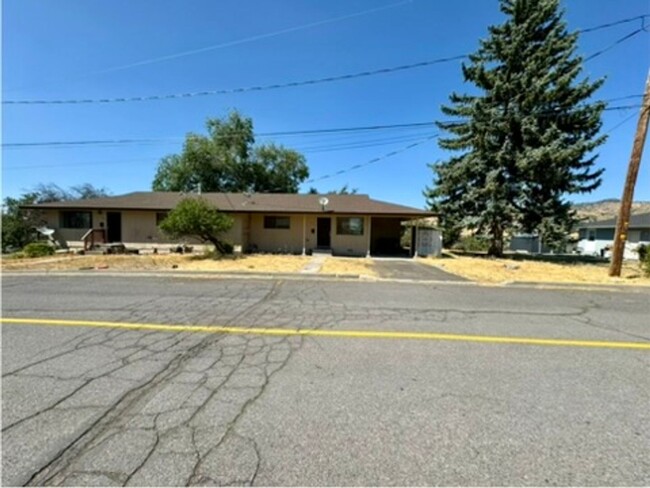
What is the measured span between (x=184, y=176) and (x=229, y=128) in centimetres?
737

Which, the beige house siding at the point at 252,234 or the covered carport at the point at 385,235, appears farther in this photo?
the covered carport at the point at 385,235

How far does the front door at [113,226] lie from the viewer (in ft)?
63.8

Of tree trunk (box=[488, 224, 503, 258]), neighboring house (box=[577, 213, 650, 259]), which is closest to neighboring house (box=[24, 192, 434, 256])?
tree trunk (box=[488, 224, 503, 258])

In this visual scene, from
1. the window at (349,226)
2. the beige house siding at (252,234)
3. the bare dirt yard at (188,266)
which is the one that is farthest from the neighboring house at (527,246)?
the bare dirt yard at (188,266)

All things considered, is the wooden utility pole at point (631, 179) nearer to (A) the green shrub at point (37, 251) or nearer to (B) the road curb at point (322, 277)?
(B) the road curb at point (322, 277)

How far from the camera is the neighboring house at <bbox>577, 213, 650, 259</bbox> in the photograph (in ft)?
90.7

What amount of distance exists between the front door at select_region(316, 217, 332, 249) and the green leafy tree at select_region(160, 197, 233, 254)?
5398 millimetres

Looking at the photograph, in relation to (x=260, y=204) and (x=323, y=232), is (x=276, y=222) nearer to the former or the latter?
(x=260, y=204)

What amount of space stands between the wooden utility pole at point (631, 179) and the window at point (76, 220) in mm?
25443

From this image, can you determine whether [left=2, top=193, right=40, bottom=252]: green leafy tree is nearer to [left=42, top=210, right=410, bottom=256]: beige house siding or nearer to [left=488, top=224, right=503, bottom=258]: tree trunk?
[left=42, top=210, right=410, bottom=256]: beige house siding

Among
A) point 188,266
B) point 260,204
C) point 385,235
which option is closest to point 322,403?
point 188,266

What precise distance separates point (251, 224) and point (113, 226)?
8229 mm

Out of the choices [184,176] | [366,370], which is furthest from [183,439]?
[184,176]

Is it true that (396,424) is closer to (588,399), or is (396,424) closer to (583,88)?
(588,399)
